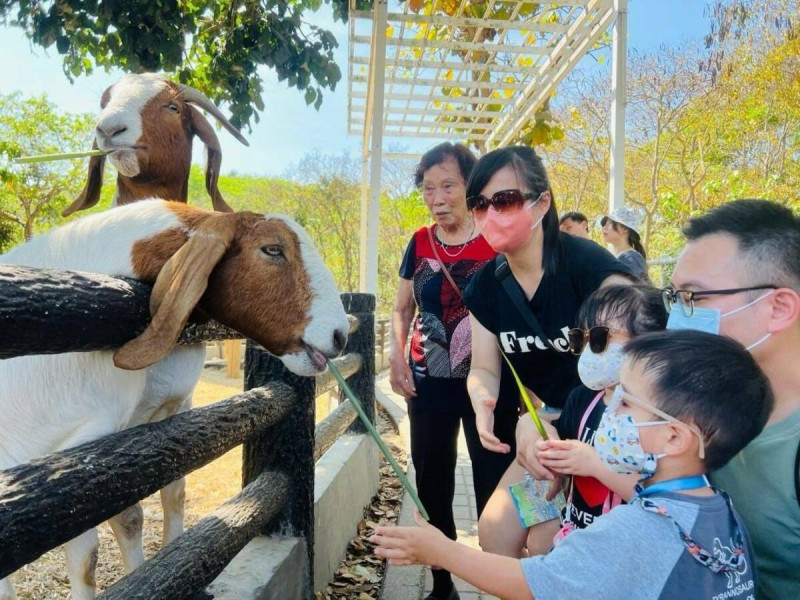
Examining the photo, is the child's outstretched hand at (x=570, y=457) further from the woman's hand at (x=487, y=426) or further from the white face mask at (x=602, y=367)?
the woman's hand at (x=487, y=426)

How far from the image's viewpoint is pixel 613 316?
2.09m

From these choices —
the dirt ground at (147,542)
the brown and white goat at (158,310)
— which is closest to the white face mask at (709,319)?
the brown and white goat at (158,310)

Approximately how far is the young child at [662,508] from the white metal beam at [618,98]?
429 cm

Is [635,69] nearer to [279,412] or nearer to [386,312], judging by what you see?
[386,312]

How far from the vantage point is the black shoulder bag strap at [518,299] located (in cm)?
242

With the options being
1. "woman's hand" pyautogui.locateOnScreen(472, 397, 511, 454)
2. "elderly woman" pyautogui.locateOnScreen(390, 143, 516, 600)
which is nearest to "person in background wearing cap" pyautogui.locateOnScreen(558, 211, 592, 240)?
"elderly woman" pyautogui.locateOnScreen(390, 143, 516, 600)

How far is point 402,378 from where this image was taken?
10.6ft

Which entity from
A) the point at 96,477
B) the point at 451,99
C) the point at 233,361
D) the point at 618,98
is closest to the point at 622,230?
the point at 618,98

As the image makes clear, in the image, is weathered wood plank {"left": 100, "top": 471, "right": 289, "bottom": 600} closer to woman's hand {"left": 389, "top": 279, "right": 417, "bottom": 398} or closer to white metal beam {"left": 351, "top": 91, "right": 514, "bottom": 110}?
woman's hand {"left": 389, "top": 279, "right": 417, "bottom": 398}

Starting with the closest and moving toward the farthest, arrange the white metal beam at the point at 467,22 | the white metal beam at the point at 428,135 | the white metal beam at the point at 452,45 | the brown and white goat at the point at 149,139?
the brown and white goat at the point at 149,139 < the white metal beam at the point at 467,22 < the white metal beam at the point at 452,45 < the white metal beam at the point at 428,135

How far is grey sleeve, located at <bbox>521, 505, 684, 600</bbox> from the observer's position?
4.34 ft

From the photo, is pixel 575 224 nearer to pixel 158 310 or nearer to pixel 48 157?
pixel 48 157

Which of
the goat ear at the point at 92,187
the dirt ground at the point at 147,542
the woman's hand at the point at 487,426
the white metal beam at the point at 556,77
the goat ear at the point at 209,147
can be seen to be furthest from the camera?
the white metal beam at the point at 556,77

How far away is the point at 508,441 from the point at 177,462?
171 centimetres
